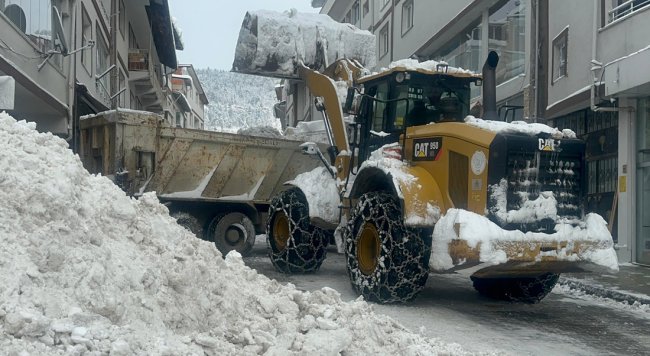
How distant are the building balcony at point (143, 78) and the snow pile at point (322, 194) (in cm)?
2008

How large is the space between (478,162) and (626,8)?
24.1ft

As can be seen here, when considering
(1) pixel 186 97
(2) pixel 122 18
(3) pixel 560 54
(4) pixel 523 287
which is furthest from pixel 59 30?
(1) pixel 186 97

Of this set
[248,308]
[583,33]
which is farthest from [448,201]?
[583,33]

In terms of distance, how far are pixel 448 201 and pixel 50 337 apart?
14.5ft

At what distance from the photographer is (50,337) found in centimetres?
356

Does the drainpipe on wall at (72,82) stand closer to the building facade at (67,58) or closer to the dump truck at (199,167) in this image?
the building facade at (67,58)

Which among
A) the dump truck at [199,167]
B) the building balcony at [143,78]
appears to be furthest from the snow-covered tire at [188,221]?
the building balcony at [143,78]

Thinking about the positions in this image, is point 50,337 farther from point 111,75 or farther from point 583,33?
point 111,75

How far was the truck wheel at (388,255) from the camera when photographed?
23.1ft

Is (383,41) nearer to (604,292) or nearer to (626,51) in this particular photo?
(626,51)

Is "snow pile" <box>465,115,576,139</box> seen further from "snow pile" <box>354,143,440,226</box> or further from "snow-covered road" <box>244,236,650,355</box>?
"snow-covered road" <box>244,236,650,355</box>

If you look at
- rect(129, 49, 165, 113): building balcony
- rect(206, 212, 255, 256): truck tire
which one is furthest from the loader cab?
rect(129, 49, 165, 113): building balcony

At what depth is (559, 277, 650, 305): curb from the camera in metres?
8.31

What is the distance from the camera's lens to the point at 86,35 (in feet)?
60.2
